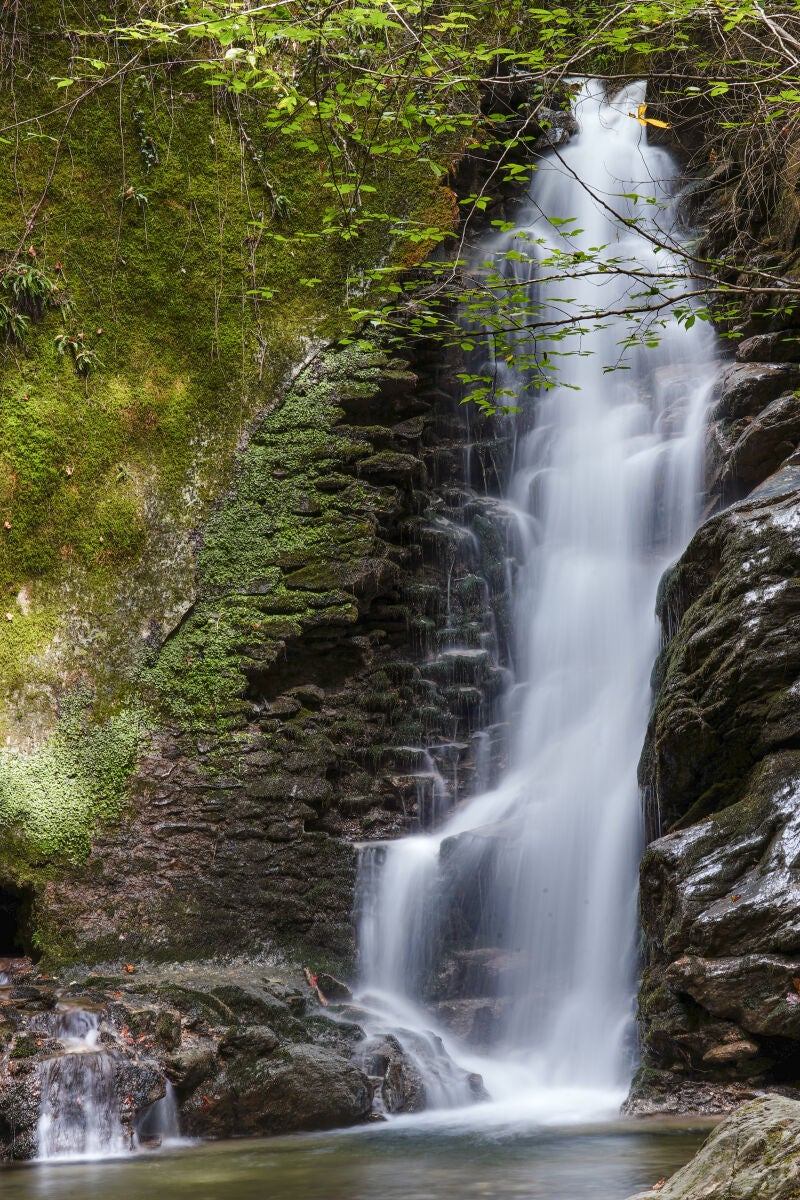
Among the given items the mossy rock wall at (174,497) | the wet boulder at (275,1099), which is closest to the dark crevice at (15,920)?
the mossy rock wall at (174,497)

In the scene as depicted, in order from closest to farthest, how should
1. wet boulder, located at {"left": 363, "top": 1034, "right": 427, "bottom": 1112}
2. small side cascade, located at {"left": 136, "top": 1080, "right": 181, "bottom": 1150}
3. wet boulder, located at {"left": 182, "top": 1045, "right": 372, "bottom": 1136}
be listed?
small side cascade, located at {"left": 136, "top": 1080, "right": 181, "bottom": 1150}, wet boulder, located at {"left": 182, "top": 1045, "right": 372, "bottom": 1136}, wet boulder, located at {"left": 363, "top": 1034, "right": 427, "bottom": 1112}

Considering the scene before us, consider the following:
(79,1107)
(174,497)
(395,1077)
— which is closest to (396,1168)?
(395,1077)

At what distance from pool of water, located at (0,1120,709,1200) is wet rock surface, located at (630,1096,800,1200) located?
5.46 feet

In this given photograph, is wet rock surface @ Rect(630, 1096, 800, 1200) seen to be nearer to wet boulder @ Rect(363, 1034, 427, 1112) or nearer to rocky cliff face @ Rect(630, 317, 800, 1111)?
rocky cliff face @ Rect(630, 317, 800, 1111)

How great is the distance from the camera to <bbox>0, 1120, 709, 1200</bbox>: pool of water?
13.8ft

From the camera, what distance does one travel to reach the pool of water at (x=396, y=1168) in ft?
13.8

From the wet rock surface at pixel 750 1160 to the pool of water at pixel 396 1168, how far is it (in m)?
1.66

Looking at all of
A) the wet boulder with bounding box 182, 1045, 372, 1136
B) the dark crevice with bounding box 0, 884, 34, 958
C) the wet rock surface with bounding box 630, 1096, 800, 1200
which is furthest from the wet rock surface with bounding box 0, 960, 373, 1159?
the wet rock surface with bounding box 630, 1096, 800, 1200

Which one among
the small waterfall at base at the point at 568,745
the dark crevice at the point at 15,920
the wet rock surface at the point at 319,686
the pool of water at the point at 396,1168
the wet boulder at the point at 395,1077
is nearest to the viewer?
the pool of water at the point at 396,1168

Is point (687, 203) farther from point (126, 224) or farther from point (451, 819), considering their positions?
point (451, 819)

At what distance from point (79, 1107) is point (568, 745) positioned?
4.56m

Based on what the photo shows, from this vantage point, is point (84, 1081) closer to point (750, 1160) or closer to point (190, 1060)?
point (190, 1060)

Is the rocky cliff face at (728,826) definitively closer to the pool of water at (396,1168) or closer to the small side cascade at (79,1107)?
the pool of water at (396,1168)

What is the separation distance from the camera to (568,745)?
27.1 feet
